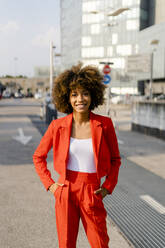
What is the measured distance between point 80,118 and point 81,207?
0.68m

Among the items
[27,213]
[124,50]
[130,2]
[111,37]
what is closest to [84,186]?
[27,213]

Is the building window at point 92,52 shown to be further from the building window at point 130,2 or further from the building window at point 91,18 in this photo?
the building window at point 130,2

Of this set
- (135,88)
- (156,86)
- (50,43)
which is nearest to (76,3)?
(135,88)

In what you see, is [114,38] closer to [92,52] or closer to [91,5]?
[92,52]

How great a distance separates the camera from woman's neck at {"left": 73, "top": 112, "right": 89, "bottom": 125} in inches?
94.0

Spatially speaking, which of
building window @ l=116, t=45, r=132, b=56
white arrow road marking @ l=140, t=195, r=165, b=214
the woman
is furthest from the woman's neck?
building window @ l=116, t=45, r=132, b=56

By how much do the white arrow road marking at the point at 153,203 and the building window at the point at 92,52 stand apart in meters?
62.9

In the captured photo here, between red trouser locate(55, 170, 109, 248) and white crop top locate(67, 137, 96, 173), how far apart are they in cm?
4

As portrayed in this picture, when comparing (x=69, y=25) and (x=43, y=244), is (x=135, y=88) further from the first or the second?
(x=43, y=244)

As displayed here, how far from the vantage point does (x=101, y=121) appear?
232 centimetres

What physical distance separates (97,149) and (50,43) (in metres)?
23.1

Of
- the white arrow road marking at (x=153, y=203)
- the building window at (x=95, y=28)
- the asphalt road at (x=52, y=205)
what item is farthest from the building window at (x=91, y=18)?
the white arrow road marking at (x=153, y=203)

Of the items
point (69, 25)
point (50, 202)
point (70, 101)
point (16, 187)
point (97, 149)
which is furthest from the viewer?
point (69, 25)

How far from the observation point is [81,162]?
89.5 inches
